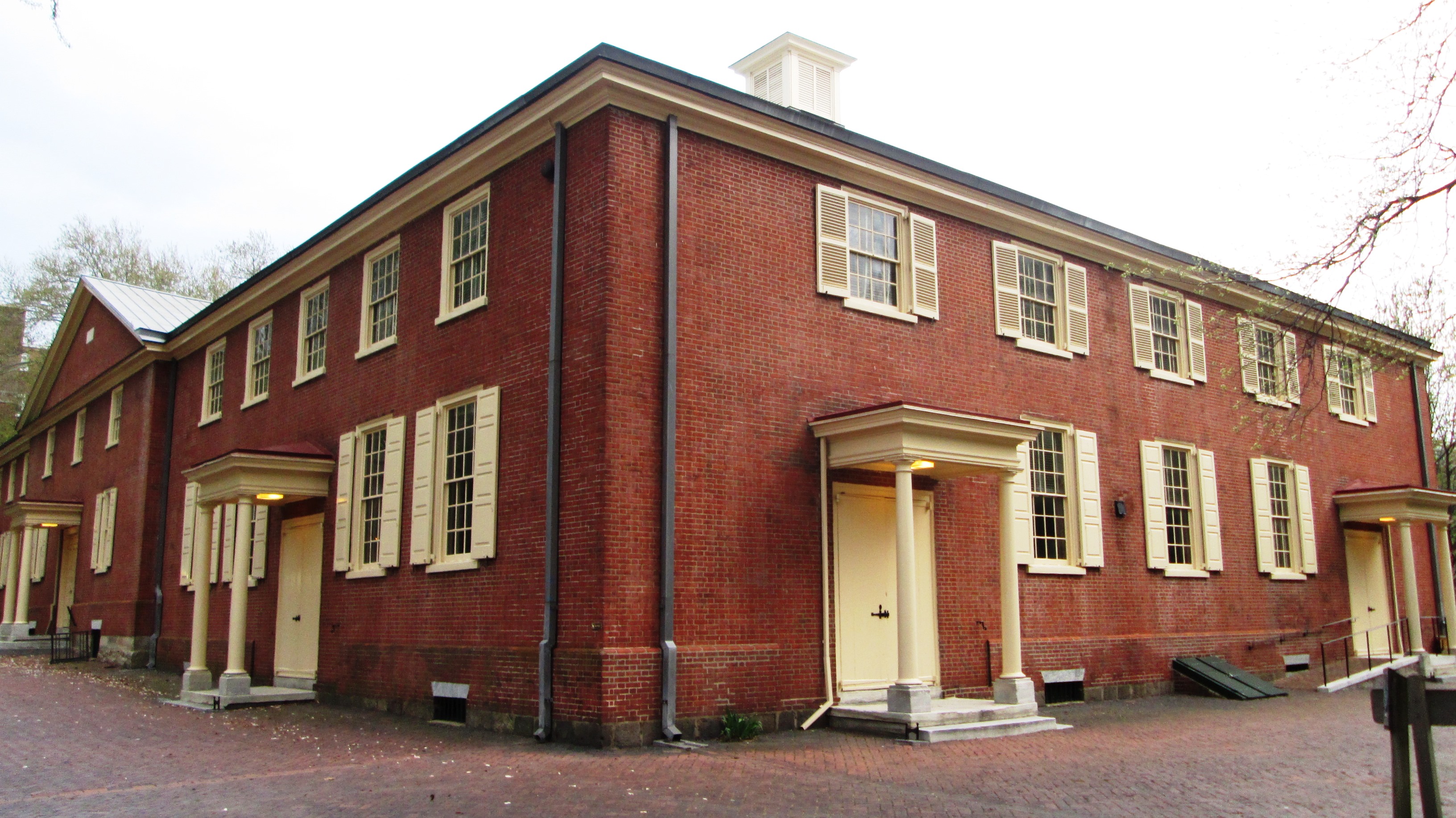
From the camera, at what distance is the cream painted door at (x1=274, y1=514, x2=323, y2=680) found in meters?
16.7

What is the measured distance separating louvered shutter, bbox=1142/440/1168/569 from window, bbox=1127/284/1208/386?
4.24ft

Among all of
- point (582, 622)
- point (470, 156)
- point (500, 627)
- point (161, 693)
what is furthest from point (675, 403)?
point (161, 693)

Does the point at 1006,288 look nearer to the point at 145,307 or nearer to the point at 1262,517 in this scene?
the point at 1262,517

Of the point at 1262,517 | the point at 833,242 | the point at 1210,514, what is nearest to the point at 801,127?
the point at 833,242

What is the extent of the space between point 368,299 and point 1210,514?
Result: 1305 cm

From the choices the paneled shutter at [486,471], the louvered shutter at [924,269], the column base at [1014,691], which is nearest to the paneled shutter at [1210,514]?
the louvered shutter at [924,269]

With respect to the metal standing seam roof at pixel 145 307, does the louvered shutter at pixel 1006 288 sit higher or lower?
lower

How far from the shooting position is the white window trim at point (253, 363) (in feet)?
63.6

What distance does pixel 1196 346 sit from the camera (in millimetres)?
18844

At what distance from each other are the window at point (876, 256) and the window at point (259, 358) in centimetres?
Answer: 1038

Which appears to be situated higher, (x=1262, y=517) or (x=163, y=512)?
(x=163, y=512)

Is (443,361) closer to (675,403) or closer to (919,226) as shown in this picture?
(675,403)

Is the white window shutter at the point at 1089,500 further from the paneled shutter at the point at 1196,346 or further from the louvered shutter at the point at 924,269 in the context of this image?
the paneled shutter at the point at 1196,346

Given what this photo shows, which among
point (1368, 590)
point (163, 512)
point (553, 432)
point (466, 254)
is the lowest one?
point (1368, 590)
